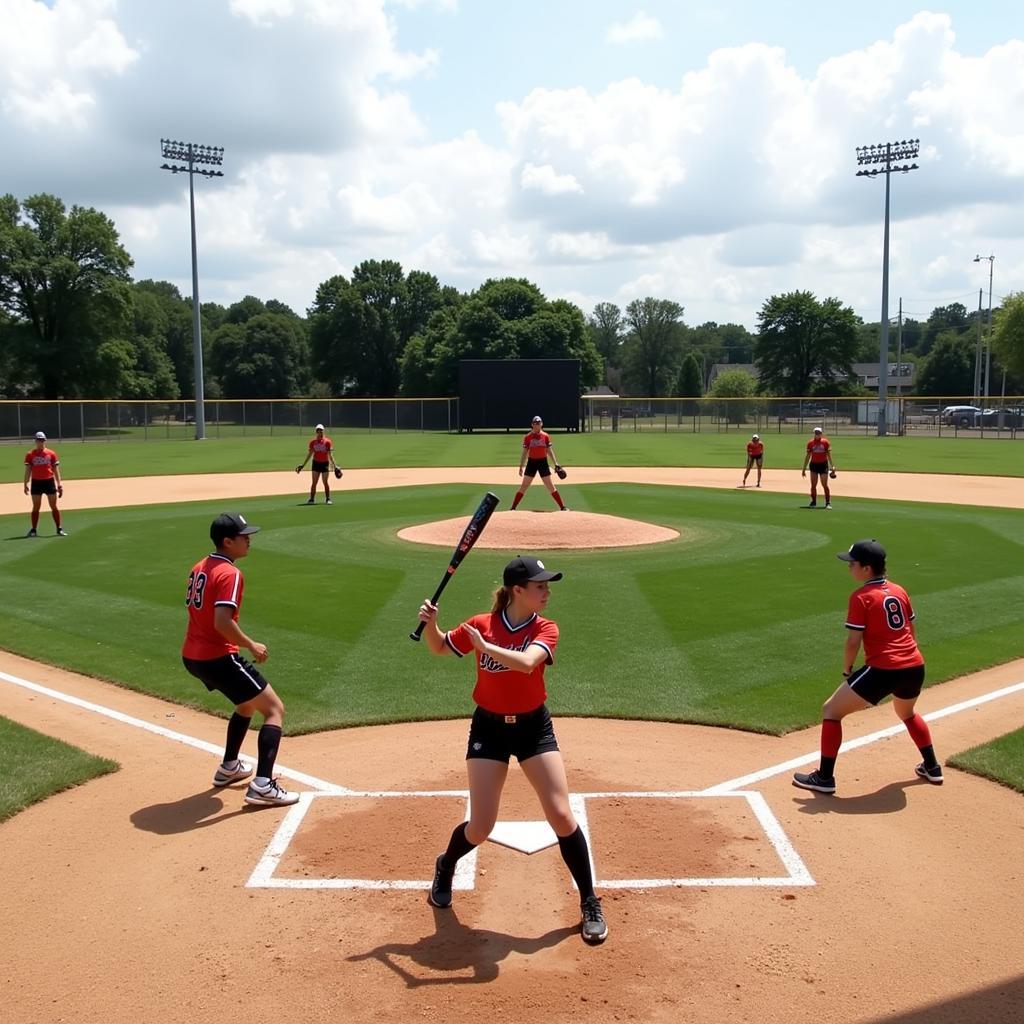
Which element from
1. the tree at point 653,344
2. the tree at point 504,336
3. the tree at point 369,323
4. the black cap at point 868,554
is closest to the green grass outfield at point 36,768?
the black cap at point 868,554

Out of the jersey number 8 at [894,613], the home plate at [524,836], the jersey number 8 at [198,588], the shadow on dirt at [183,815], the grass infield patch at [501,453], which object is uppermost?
the jersey number 8 at [198,588]

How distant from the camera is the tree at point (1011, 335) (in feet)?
270

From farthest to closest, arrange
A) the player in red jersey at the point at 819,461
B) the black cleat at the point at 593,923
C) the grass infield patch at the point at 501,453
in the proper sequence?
the grass infield patch at the point at 501,453 < the player in red jersey at the point at 819,461 < the black cleat at the point at 593,923

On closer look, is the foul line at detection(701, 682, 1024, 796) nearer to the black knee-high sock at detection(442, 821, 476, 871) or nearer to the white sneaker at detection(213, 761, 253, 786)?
the black knee-high sock at detection(442, 821, 476, 871)

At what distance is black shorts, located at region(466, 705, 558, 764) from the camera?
5625mm

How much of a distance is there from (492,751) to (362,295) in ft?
360

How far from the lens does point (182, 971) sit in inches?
201

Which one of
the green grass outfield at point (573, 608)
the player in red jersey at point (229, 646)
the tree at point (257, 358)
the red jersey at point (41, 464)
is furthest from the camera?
the tree at point (257, 358)

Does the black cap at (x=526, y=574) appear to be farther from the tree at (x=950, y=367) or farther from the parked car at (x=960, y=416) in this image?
the tree at (x=950, y=367)

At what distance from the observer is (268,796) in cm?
725

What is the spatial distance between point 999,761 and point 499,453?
42870mm

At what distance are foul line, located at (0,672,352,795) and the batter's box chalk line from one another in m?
0.21

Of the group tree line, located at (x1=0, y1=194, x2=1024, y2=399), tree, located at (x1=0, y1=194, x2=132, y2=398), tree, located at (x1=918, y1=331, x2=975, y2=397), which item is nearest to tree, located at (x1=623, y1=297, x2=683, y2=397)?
tree line, located at (x1=0, y1=194, x2=1024, y2=399)

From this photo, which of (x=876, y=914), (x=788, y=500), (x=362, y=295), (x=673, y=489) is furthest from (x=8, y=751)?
(x=362, y=295)
